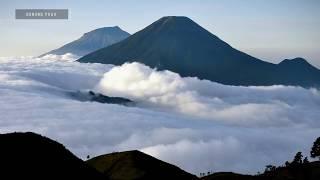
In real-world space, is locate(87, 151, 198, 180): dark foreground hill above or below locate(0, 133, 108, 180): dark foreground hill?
below

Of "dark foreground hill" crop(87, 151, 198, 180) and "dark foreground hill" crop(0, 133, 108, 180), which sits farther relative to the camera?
"dark foreground hill" crop(87, 151, 198, 180)

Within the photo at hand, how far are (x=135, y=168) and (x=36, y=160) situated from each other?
6159 centimetres

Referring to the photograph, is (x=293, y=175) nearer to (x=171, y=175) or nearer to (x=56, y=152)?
(x=171, y=175)

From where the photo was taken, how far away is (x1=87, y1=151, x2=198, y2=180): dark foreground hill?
5758 inches

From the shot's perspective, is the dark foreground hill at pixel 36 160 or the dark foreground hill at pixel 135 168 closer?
the dark foreground hill at pixel 36 160

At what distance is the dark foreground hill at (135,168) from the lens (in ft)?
480

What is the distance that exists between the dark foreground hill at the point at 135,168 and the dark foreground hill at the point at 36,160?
45999mm

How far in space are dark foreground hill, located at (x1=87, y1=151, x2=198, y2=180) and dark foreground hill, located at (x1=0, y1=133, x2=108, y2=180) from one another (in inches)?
1811

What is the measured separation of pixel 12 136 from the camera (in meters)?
94.9

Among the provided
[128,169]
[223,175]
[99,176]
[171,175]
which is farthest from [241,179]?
[99,176]

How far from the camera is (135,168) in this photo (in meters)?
149

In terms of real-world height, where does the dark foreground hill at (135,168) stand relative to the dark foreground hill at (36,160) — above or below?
below

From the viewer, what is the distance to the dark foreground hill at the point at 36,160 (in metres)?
83.9

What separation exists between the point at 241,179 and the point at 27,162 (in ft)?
249
